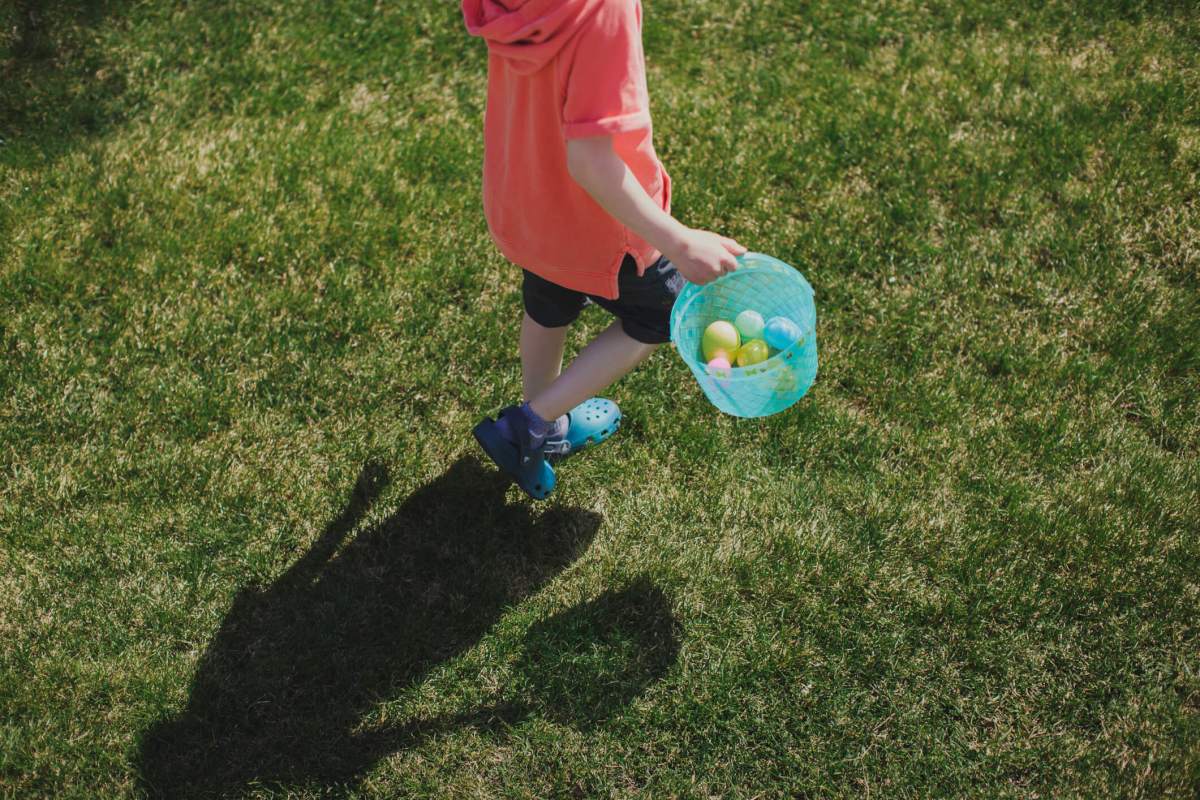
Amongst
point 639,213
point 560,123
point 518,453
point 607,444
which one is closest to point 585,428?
point 607,444

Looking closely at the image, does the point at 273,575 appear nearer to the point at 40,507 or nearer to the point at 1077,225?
the point at 40,507

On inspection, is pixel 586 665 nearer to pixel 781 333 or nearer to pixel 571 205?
pixel 781 333

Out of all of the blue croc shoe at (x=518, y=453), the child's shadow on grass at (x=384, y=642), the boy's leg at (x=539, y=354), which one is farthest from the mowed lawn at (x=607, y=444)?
the boy's leg at (x=539, y=354)

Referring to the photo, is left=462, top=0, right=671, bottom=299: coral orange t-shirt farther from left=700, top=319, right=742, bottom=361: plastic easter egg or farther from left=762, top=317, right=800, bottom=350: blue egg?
left=762, top=317, right=800, bottom=350: blue egg

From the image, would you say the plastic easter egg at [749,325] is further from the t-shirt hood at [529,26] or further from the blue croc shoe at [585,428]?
the t-shirt hood at [529,26]

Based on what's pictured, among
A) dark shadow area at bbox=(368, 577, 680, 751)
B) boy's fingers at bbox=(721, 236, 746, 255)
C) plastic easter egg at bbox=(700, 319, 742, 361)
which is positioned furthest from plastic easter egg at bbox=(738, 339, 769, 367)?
dark shadow area at bbox=(368, 577, 680, 751)

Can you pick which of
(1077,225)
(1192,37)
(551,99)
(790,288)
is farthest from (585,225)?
(1192,37)

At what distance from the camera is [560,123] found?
2.02 meters

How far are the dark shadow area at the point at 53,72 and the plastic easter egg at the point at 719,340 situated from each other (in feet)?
8.88

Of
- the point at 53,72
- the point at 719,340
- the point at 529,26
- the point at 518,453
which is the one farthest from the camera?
the point at 53,72

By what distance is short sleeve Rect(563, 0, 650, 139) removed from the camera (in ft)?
6.00

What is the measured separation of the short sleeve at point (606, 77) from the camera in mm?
1830

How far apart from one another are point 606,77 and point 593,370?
0.95 metres

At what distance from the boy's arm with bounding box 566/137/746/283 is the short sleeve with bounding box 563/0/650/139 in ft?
0.12
